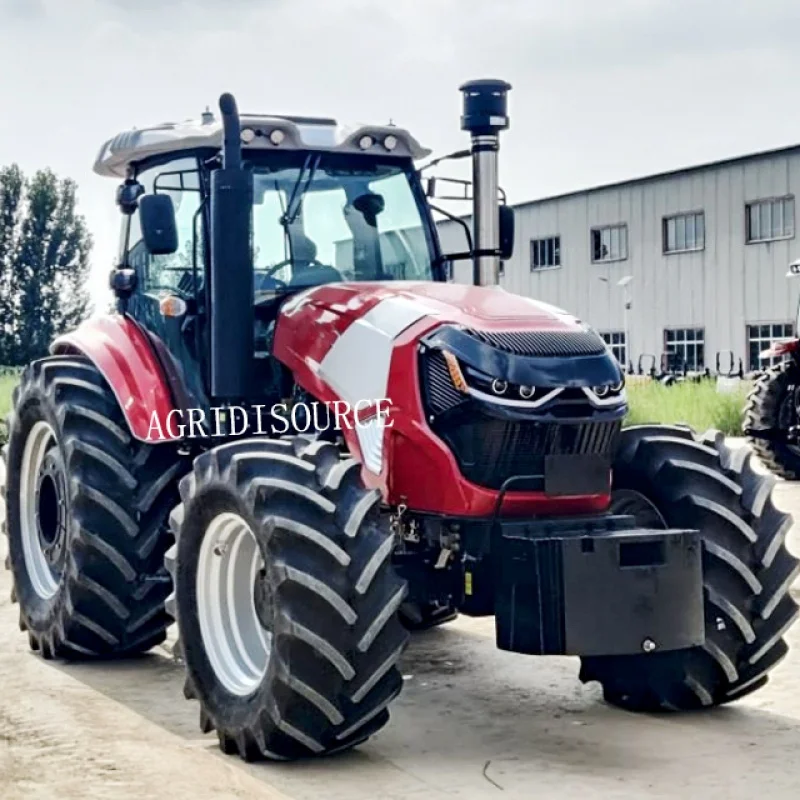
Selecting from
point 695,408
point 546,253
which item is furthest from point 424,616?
point 546,253

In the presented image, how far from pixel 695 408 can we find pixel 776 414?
6.45m

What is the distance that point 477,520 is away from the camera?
5.96 m

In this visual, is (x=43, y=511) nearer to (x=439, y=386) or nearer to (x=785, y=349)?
(x=439, y=386)

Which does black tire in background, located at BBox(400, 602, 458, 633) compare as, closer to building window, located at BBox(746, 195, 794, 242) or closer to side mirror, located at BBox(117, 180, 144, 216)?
side mirror, located at BBox(117, 180, 144, 216)

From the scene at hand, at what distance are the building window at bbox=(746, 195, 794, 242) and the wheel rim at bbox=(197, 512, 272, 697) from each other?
83.1 ft

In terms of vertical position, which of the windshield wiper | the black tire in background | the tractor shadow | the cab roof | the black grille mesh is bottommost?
the tractor shadow

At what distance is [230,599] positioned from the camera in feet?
20.3

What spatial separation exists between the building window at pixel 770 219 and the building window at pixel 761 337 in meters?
1.68

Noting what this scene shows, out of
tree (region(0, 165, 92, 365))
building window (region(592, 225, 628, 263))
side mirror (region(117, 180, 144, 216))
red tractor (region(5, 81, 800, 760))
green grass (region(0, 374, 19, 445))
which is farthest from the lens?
tree (region(0, 165, 92, 365))

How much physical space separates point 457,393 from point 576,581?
2.78 feet

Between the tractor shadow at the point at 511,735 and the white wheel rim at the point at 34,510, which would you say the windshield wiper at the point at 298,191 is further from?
the tractor shadow at the point at 511,735

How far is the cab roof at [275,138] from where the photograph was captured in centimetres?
704

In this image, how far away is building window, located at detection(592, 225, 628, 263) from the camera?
114 ft

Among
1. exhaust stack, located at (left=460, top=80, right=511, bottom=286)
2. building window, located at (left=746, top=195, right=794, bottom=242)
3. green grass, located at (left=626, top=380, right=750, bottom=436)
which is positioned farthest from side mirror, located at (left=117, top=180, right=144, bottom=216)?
building window, located at (left=746, top=195, right=794, bottom=242)
